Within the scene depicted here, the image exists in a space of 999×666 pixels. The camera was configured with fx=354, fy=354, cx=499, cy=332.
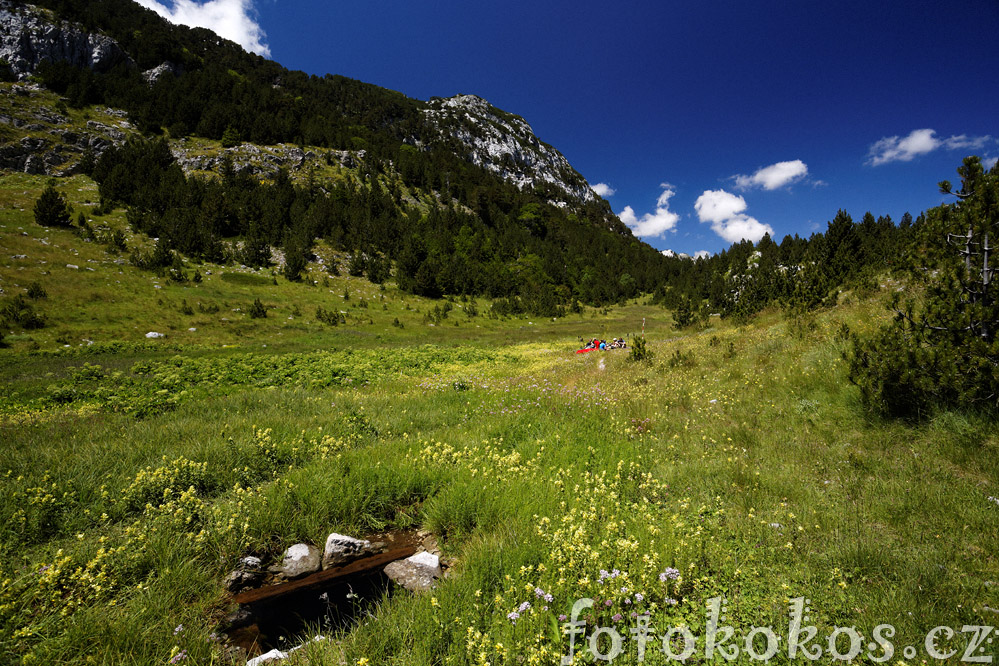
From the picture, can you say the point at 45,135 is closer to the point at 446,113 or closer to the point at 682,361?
the point at 682,361

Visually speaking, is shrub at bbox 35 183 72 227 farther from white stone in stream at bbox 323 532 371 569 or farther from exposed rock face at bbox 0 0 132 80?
exposed rock face at bbox 0 0 132 80

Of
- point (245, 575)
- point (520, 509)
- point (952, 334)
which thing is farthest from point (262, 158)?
point (952, 334)

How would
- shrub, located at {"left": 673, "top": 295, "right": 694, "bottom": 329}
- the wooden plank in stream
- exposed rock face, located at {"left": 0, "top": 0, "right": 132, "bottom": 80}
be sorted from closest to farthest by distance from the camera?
the wooden plank in stream < shrub, located at {"left": 673, "top": 295, "right": 694, "bottom": 329} < exposed rock face, located at {"left": 0, "top": 0, "right": 132, "bottom": 80}

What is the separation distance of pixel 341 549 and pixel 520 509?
1.98 metres

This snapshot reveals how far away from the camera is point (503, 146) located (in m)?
150

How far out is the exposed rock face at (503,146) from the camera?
450ft

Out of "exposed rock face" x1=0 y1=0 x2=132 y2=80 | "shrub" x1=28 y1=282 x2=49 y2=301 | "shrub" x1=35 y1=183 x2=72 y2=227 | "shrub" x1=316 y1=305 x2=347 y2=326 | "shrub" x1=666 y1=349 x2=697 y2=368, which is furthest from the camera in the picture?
"exposed rock face" x1=0 y1=0 x2=132 y2=80

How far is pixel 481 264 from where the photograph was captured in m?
60.5

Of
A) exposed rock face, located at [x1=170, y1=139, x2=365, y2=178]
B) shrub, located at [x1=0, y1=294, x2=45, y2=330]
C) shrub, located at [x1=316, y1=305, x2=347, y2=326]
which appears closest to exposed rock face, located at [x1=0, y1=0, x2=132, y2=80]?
exposed rock face, located at [x1=170, y1=139, x2=365, y2=178]

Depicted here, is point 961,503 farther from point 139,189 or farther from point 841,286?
point 139,189

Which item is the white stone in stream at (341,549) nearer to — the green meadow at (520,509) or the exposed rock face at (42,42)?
the green meadow at (520,509)

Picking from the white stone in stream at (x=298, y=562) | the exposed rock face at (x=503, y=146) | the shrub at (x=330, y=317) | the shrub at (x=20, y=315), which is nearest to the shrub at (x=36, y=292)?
the shrub at (x=20, y=315)

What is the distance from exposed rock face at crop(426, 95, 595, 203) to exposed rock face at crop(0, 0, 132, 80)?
81263 millimetres

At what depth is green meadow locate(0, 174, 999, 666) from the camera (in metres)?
2.53
